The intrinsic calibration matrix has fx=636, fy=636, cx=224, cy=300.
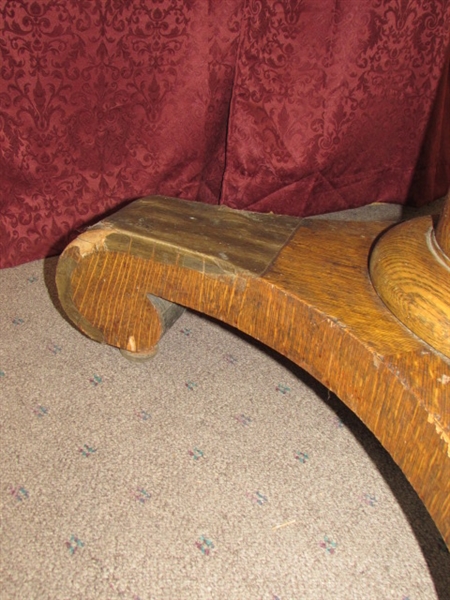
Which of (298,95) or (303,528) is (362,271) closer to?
(303,528)

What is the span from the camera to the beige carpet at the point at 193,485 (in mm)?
735

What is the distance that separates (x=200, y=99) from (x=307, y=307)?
2.22 ft

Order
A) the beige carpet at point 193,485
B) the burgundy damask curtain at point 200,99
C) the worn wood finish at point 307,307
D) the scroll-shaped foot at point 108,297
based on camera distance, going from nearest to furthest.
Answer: the worn wood finish at point 307,307, the beige carpet at point 193,485, the scroll-shaped foot at point 108,297, the burgundy damask curtain at point 200,99

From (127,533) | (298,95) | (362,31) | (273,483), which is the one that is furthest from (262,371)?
(362,31)

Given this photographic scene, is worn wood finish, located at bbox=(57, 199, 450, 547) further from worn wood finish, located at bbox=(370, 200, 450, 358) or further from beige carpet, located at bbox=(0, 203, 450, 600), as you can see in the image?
beige carpet, located at bbox=(0, 203, 450, 600)

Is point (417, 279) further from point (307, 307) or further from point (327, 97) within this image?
point (327, 97)

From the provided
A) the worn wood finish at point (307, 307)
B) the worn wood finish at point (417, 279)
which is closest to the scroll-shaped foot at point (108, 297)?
the worn wood finish at point (307, 307)

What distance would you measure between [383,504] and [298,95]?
0.81 meters

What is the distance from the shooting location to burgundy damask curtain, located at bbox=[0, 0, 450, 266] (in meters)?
1.11

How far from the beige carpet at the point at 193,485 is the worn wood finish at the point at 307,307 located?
12cm

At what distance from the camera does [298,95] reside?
4.16 ft

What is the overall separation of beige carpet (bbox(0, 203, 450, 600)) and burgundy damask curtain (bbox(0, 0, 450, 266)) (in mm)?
335

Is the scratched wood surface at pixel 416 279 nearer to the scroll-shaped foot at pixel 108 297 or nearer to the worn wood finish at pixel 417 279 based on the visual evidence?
the worn wood finish at pixel 417 279

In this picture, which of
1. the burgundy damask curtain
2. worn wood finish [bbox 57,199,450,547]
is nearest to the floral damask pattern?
the burgundy damask curtain
